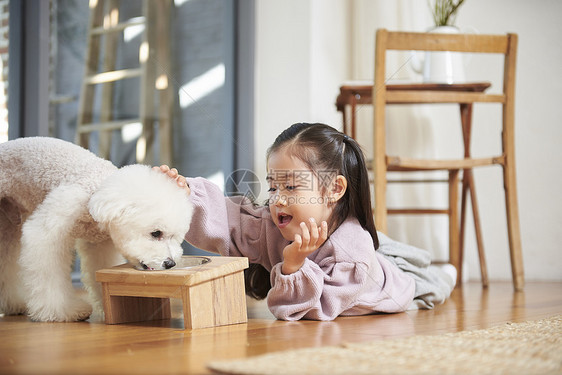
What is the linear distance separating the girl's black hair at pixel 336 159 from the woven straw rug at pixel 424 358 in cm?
45

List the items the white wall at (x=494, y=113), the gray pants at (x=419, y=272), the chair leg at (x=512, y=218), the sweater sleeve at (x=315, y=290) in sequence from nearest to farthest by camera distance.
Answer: the sweater sleeve at (x=315, y=290)
the gray pants at (x=419, y=272)
the chair leg at (x=512, y=218)
the white wall at (x=494, y=113)

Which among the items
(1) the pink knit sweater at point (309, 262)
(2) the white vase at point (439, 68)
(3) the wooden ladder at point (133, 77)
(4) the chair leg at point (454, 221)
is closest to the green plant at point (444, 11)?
(2) the white vase at point (439, 68)

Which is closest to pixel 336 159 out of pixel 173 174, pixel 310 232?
pixel 310 232

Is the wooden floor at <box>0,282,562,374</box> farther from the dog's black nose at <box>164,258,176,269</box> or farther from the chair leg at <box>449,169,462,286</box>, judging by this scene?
the chair leg at <box>449,169,462,286</box>

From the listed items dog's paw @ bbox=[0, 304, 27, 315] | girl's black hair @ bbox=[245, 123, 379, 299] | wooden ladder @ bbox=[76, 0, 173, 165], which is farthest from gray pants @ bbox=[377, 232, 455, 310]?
wooden ladder @ bbox=[76, 0, 173, 165]

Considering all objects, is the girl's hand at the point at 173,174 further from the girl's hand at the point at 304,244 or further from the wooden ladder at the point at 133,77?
the wooden ladder at the point at 133,77

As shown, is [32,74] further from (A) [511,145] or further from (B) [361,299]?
(A) [511,145]

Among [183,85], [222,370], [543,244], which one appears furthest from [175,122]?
[222,370]

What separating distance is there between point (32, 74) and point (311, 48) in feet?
3.29

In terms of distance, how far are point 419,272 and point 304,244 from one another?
1.72ft

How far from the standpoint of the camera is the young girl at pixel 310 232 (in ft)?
3.97

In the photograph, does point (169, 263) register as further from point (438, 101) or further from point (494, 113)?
point (494, 113)

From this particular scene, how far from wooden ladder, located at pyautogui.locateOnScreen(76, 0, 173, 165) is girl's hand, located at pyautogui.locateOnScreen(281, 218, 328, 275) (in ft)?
3.62

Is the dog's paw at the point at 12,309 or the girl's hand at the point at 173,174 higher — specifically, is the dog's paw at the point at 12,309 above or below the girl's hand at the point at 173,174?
below
